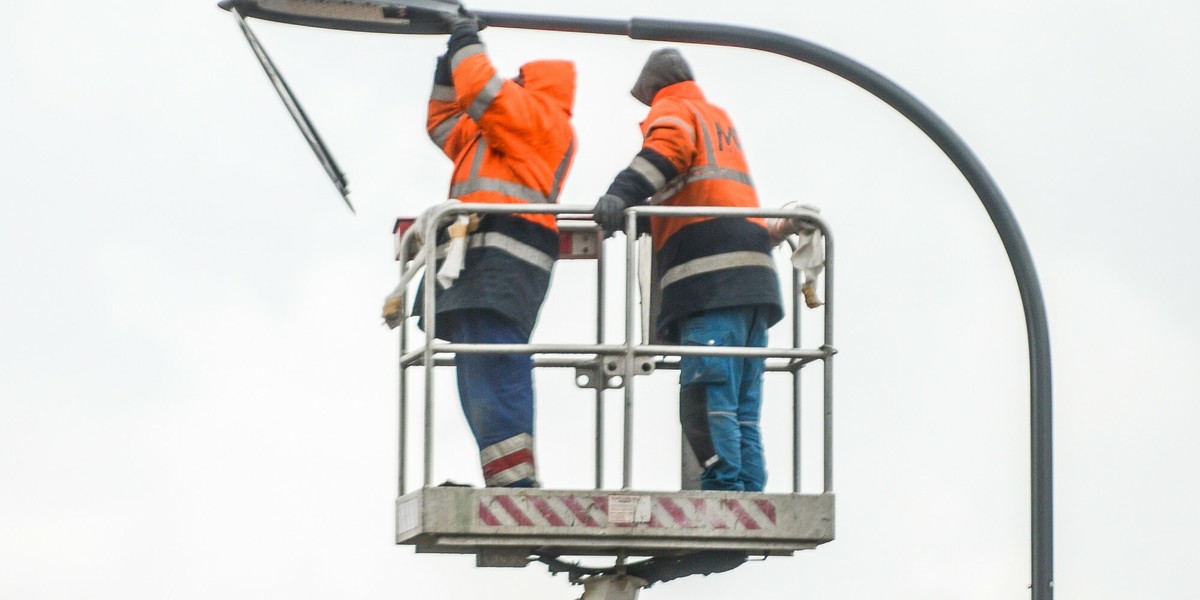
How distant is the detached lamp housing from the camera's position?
10.8m

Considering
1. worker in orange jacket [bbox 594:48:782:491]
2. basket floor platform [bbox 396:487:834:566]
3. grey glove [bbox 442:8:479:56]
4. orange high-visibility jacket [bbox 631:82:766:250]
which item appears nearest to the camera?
basket floor platform [bbox 396:487:834:566]

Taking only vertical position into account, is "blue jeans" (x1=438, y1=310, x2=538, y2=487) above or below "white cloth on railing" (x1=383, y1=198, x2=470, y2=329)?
below

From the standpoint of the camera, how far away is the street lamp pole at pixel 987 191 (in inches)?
359

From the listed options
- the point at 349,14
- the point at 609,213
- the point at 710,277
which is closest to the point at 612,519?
the point at 710,277

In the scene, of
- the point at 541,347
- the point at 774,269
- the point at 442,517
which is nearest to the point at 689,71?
the point at 774,269

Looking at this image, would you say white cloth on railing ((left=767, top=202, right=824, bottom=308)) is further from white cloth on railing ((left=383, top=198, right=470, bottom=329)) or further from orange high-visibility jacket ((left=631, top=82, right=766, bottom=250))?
white cloth on railing ((left=383, top=198, right=470, bottom=329))

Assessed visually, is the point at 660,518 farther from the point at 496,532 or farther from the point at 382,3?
the point at 382,3

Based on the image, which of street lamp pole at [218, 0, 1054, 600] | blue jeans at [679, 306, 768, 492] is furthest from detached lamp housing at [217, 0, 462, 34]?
blue jeans at [679, 306, 768, 492]

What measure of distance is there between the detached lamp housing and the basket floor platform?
7.40 ft

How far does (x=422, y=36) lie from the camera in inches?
430

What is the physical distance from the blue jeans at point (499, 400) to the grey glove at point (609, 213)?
64 cm

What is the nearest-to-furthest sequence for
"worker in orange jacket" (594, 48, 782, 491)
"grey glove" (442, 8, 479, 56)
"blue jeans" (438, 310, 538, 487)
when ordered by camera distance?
"blue jeans" (438, 310, 538, 487)
"worker in orange jacket" (594, 48, 782, 491)
"grey glove" (442, 8, 479, 56)

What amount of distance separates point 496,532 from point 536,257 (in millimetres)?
1250

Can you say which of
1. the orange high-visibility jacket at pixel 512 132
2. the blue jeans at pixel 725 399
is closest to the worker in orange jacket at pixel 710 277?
the blue jeans at pixel 725 399
